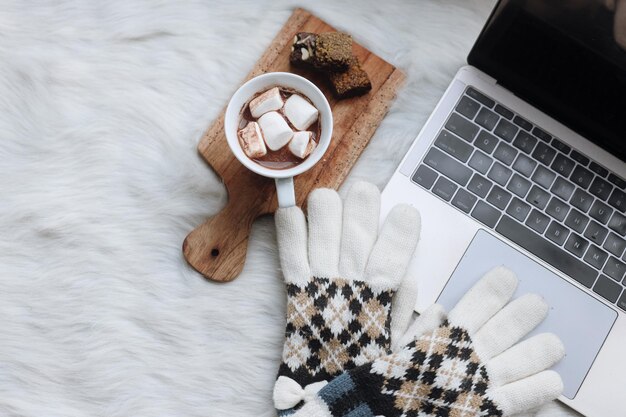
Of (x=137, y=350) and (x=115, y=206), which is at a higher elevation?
(x=115, y=206)

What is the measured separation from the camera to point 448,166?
69cm

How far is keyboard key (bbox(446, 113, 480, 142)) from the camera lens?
693 millimetres

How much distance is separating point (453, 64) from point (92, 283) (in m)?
0.47

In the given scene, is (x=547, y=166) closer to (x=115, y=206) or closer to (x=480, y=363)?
(x=480, y=363)

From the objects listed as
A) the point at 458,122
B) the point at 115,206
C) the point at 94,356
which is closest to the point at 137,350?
the point at 94,356

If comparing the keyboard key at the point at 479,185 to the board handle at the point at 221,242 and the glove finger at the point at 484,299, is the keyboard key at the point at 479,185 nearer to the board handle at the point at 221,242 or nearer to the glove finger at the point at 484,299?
the glove finger at the point at 484,299

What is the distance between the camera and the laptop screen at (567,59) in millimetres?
604

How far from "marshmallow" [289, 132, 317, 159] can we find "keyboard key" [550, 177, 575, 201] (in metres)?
0.27

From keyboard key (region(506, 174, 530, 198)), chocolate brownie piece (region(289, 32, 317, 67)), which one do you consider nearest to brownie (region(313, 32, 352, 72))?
chocolate brownie piece (region(289, 32, 317, 67))

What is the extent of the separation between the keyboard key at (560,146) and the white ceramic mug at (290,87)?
250mm

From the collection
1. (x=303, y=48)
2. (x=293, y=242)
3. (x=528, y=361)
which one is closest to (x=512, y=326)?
(x=528, y=361)

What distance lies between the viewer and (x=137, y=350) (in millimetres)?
691

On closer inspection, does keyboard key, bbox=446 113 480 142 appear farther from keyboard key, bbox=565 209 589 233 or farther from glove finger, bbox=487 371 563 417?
glove finger, bbox=487 371 563 417

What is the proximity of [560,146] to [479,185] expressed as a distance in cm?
10
